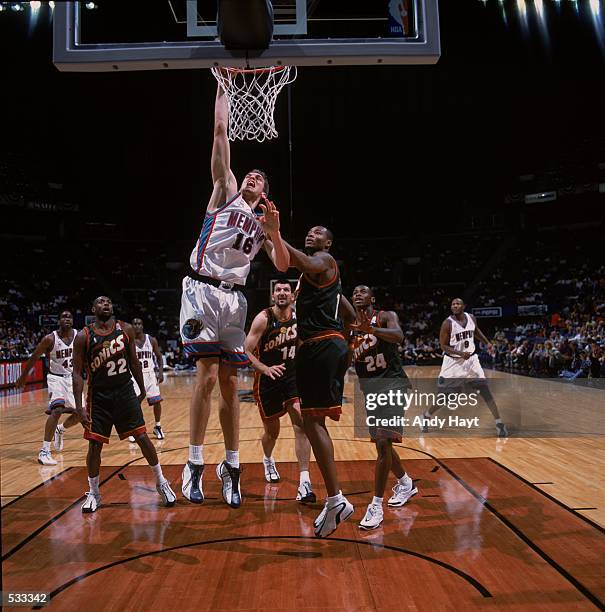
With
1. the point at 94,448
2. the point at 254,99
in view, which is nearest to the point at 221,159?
the point at 254,99

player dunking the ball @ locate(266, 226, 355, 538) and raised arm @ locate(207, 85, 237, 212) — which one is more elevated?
raised arm @ locate(207, 85, 237, 212)

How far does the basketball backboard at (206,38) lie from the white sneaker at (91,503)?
321 centimetres

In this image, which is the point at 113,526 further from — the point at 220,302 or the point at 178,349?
the point at 178,349

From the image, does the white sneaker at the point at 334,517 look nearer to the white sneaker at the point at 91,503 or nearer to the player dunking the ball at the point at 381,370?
the player dunking the ball at the point at 381,370

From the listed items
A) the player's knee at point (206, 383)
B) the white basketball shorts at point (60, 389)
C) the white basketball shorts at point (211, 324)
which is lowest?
the white basketball shorts at point (60, 389)

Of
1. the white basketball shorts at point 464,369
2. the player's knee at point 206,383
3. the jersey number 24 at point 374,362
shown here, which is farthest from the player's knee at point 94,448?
the white basketball shorts at point 464,369

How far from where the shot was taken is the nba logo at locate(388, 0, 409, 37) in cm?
403

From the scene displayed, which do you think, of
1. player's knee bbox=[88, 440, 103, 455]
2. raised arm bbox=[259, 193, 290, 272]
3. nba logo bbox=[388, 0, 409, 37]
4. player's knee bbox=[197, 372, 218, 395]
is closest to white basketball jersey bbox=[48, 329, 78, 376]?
player's knee bbox=[88, 440, 103, 455]

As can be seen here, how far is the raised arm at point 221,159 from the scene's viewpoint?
15.9 ft

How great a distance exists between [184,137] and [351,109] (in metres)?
6.17

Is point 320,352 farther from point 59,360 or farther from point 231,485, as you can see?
point 59,360

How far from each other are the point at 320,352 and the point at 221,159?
1853 mm

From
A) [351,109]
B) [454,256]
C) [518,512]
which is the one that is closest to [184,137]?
[351,109]

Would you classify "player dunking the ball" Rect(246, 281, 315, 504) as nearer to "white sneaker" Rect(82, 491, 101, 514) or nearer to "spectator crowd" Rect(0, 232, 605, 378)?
"white sneaker" Rect(82, 491, 101, 514)
